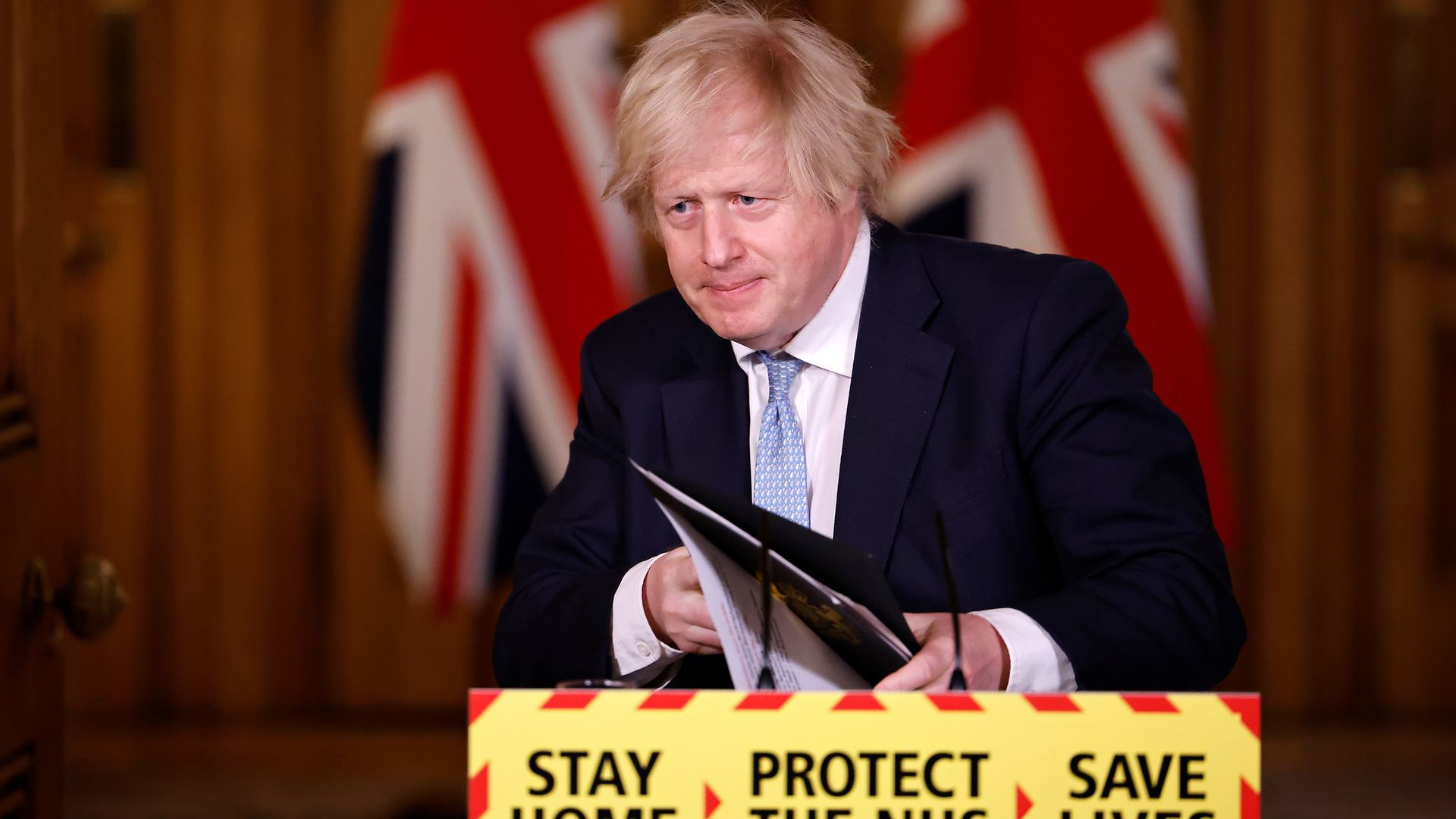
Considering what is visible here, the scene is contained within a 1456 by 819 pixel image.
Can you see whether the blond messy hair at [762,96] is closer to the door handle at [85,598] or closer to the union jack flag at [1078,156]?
the door handle at [85,598]

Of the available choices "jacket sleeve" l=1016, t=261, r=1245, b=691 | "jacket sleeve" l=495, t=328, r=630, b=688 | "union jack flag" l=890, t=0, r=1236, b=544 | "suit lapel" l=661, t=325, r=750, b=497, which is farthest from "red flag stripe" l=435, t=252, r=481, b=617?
"jacket sleeve" l=1016, t=261, r=1245, b=691

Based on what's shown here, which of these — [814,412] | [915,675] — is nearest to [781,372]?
[814,412]

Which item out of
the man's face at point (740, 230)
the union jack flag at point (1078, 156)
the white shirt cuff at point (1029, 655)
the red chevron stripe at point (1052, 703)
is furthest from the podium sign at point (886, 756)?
the union jack flag at point (1078, 156)

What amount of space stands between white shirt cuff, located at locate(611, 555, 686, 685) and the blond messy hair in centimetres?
39

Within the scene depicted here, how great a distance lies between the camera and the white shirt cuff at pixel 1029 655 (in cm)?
131

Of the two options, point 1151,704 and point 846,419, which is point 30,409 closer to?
point 846,419

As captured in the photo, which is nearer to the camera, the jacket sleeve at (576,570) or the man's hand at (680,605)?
the man's hand at (680,605)

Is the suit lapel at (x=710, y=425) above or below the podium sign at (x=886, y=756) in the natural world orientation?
above

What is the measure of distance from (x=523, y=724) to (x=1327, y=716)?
301 cm

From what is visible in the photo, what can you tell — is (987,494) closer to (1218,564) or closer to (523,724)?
(1218,564)

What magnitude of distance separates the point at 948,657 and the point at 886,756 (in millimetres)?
239

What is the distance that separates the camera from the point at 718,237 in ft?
4.78

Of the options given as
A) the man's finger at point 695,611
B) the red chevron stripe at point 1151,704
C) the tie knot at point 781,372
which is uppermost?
the tie knot at point 781,372

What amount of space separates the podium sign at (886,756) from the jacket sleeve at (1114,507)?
37 cm
